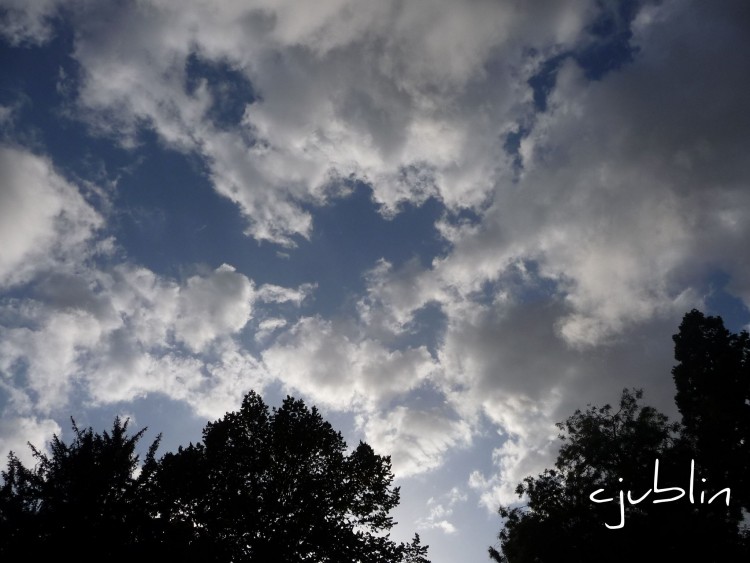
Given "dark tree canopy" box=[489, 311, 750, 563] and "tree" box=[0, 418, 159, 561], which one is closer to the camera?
"tree" box=[0, 418, 159, 561]

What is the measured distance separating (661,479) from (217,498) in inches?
1010

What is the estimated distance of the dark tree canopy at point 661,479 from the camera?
23719 millimetres

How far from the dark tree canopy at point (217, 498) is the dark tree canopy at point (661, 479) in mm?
10459

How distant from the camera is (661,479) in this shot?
997 inches

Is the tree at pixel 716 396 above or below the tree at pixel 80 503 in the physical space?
above

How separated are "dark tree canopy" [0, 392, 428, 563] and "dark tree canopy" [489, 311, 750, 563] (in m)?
10.5

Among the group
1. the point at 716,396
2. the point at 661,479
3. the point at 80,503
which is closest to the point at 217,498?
the point at 80,503

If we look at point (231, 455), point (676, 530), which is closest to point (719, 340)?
point (676, 530)

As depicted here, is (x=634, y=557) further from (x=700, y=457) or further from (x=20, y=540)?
(x=20, y=540)

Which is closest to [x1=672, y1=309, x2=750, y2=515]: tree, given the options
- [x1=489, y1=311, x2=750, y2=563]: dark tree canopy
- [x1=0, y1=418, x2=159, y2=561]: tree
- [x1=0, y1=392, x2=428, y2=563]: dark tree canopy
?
[x1=489, y1=311, x2=750, y2=563]: dark tree canopy

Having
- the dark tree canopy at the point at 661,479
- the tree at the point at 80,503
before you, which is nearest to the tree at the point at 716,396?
the dark tree canopy at the point at 661,479

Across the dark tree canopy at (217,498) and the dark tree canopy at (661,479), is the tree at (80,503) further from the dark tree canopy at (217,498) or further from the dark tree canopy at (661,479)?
the dark tree canopy at (661,479)

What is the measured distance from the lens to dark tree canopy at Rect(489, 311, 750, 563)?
23.7m

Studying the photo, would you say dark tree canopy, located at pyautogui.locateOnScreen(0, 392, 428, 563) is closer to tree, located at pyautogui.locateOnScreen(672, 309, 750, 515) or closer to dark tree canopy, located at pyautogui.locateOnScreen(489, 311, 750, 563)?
dark tree canopy, located at pyautogui.locateOnScreen(489, 311, 750, 563)
